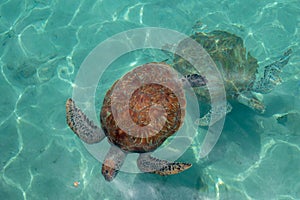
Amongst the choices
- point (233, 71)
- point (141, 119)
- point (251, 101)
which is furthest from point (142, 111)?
point (251, 101)

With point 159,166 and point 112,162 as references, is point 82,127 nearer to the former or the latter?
point 112,162

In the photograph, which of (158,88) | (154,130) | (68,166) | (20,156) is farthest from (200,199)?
(20,156)

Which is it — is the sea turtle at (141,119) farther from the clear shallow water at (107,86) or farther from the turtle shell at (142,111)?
the clear shallow water at (107,86)

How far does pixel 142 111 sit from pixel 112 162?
1273 millimetres

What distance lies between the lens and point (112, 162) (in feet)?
18.2

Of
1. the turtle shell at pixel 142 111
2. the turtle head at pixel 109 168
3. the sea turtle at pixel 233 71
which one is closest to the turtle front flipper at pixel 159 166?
the turtle shell at pixel 142 111

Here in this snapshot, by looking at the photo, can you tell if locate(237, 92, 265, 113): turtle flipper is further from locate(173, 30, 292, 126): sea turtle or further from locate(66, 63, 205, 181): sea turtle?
locate(66, 63, 205, 181): sea turtle

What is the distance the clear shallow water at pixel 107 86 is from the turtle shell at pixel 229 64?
0.89 m

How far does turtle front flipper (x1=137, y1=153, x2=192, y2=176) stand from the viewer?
17.4ft

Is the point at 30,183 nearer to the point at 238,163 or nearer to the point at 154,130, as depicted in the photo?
the point at 154,130

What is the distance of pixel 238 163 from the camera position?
6.67 metres

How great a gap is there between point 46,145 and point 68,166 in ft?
2.72

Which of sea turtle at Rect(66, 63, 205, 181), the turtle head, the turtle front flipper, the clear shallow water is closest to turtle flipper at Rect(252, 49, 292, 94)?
the clear shallow water

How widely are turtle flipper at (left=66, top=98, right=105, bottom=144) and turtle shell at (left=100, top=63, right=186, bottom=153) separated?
0.44m
